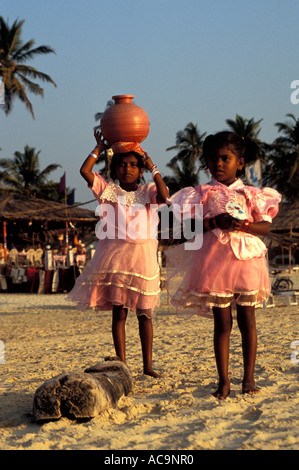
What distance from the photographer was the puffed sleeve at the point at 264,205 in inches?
148

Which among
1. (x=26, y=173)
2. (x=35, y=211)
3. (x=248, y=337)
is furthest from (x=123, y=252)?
(x=26, y=173)

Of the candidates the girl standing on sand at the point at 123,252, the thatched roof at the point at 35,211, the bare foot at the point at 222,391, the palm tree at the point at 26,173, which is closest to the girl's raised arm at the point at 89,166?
the girl standing on sand at the point at 123,252

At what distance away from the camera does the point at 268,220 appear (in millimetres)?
3760

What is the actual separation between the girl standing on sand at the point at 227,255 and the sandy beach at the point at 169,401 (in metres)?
0.36

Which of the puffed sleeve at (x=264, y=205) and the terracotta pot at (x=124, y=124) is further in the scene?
the terracotta pot at (x=124, y=124)

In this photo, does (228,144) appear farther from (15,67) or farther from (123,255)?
(15,67)

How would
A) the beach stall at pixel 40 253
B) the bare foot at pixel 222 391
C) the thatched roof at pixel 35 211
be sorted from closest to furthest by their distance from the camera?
the bare foot at pixel 222 391
the beach stall at pixel 40 253
the thatched roof at pixel 35 211

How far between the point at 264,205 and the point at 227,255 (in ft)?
1.47

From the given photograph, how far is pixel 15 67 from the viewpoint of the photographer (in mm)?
33188

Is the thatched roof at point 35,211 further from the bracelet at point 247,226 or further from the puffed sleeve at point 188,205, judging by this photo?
the bracelet at point 247,226

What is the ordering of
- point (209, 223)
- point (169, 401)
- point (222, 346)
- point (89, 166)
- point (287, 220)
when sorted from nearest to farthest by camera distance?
point (169, 401) → point (222, 346) → point (209, 223) → point (89, 166) → point (287, 220)

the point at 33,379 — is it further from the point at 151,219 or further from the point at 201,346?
the point at 201,346

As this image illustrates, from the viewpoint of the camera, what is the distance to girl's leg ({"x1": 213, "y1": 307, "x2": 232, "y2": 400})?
349cm

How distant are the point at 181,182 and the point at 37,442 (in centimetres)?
4344
